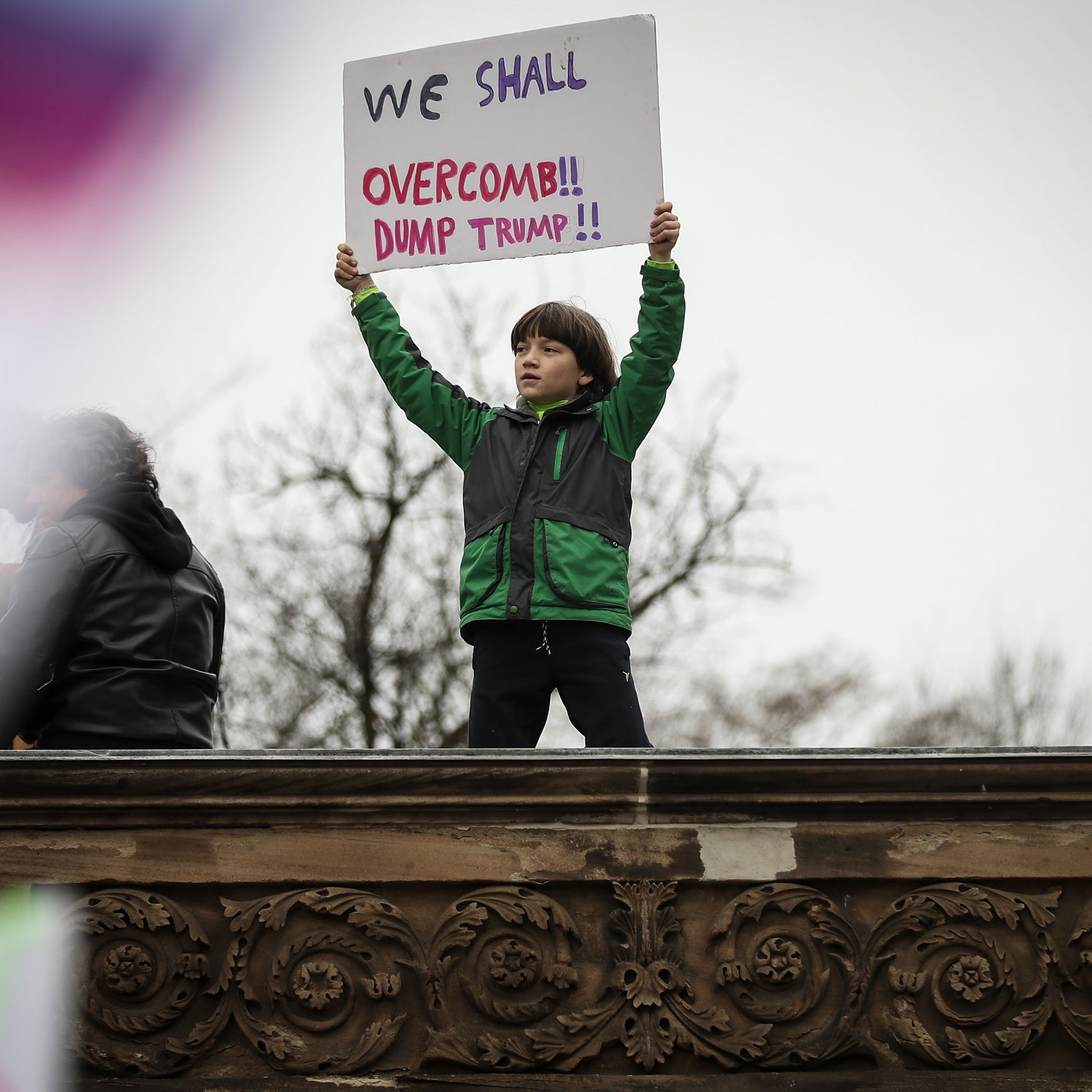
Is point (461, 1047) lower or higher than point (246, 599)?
lower

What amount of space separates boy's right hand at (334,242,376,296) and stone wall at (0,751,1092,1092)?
5.71 ft

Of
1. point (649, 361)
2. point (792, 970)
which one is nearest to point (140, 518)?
point (649, 361)

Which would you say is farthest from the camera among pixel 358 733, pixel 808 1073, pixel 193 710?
pixel 358 733

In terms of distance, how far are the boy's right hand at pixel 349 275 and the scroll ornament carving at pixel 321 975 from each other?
1964 millimetres

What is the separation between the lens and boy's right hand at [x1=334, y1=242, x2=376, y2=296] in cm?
445

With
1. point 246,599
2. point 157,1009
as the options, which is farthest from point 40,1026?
point 246,599

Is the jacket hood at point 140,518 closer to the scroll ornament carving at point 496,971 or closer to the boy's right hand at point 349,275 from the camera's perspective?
the boy's right hand at point 349,275

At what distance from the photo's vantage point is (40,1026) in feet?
10.4

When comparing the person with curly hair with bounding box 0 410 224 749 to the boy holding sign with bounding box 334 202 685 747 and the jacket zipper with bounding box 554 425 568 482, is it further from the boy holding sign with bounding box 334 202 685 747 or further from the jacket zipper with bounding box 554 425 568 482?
the jacket zipper with bounding box 554 425 568 482

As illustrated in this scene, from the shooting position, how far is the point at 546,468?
162 inches

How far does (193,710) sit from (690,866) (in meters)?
1.34

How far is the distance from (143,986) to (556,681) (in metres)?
1.32

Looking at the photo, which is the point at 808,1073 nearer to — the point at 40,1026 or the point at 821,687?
the point at 40,1026

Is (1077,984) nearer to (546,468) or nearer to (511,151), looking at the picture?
(546,468)
